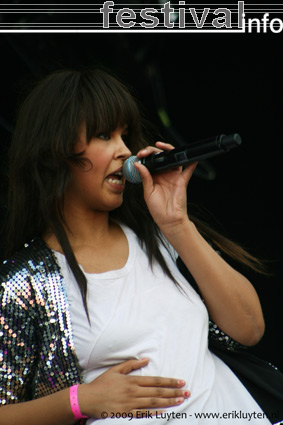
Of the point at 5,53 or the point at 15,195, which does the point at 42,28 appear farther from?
the point at 15,195

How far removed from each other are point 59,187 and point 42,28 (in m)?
0.72

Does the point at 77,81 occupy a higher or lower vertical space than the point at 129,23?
lower

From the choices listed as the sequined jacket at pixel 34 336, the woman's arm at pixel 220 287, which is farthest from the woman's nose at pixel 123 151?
the sequined jacket at pixel 34 336

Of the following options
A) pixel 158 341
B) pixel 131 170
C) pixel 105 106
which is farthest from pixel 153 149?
pixel 158 341

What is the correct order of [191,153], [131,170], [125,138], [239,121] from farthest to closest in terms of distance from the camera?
[239,121] < [125,138] < [131,170] < [191,153]

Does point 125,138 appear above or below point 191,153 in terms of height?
above

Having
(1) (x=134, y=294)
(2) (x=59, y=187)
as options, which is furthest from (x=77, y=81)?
(1) (x=134, y=294)

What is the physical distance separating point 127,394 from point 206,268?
1.13 feet

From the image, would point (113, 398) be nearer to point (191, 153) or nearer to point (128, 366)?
point (128, 366)

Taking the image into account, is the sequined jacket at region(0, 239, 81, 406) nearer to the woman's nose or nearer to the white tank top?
the white tank top

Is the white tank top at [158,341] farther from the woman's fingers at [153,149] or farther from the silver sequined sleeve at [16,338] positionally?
the woman's fingers at [153,149]

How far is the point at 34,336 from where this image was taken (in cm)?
147

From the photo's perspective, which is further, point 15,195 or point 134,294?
point 15,195

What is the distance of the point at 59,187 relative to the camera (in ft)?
5.19
